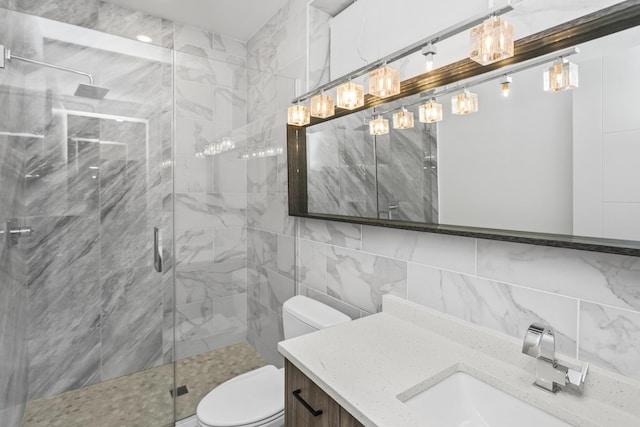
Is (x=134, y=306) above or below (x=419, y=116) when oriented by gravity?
below

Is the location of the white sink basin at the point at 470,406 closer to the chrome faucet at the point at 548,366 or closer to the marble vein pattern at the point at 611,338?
the chrome faucet at the point at 548,366

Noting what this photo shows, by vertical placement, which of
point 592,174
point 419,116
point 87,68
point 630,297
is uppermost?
point 87,68

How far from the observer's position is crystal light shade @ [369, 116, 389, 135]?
139 centimetres

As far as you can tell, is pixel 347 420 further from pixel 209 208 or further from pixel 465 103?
pixel 209 208

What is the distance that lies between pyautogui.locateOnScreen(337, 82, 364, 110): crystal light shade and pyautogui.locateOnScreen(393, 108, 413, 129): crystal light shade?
0.55 feet

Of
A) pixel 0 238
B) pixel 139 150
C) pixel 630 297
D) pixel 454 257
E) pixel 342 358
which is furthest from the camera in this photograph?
pixel 139 150

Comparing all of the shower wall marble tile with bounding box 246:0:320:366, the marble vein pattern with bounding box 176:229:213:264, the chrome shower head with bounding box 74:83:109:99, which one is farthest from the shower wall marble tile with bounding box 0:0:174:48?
the marble vein pattern with bounding box 176:229:213:264

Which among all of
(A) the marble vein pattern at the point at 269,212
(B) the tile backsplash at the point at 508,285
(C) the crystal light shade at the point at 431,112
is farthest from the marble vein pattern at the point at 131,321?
(C) the crystal light shade at the point at 431,112

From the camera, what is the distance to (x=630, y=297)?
0.76 metres

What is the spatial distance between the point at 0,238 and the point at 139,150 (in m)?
0.92

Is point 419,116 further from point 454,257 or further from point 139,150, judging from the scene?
point 139,150

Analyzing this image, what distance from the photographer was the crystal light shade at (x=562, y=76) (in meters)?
0.83

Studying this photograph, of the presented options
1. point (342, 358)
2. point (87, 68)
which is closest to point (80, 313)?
point (87, 68)

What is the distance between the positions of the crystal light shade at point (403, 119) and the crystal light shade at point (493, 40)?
39 centimetres
